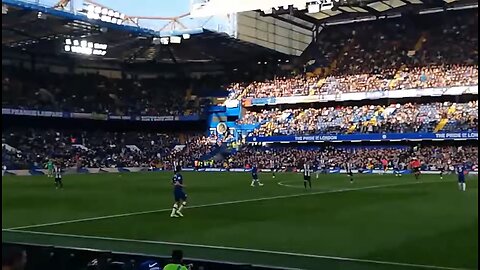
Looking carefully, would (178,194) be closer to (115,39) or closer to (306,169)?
(306,169)

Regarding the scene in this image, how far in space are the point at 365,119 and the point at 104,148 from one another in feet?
101

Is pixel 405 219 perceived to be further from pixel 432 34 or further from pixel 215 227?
pixel 432 34

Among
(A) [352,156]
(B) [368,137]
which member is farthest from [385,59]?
(A) [352,156]

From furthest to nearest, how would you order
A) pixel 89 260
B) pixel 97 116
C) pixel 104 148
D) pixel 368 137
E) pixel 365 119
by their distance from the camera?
pixel 97 116, pixel 104 148, pixel 365 119, pixel 368 137, pixel 89 260

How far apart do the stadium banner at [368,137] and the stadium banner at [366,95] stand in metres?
4.03

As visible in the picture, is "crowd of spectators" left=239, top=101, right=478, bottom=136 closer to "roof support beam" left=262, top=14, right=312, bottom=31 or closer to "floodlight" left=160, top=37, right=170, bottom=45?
"roof support beam" left=262, top=14, right=312, bottom=31

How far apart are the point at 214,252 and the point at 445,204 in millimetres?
13913

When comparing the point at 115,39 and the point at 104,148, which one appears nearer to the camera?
the point at 115,39

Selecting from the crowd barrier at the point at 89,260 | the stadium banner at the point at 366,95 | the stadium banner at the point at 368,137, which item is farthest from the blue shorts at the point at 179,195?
the stadium banner at the point at 366,95

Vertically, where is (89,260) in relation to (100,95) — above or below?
below

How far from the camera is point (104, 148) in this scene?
71125 mm

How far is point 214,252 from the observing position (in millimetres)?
15055

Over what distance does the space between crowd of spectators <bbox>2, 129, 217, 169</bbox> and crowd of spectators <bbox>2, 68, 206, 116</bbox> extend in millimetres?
3220

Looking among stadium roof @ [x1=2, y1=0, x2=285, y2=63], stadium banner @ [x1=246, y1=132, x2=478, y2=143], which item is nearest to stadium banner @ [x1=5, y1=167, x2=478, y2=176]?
stadium banner @ [x1=246, y1=132, x2=478, y2=143]
